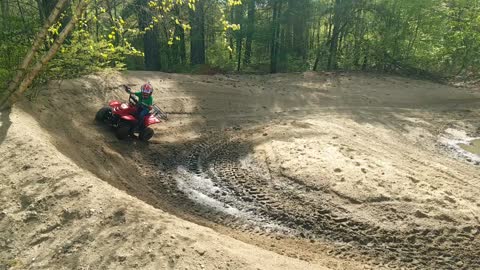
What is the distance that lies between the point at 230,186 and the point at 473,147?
8.28 m

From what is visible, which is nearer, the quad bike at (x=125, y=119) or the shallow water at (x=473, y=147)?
the quad bike at (x=125, y=119)

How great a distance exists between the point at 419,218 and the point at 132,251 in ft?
16.4

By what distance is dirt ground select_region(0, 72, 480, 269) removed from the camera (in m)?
4.73

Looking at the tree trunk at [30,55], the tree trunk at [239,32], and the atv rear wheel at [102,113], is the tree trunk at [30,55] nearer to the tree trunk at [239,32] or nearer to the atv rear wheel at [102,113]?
the atv rear wheel at [102,113]

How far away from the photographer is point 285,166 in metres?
8.72

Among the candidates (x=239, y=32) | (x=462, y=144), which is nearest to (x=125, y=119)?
(x=462, y=144)

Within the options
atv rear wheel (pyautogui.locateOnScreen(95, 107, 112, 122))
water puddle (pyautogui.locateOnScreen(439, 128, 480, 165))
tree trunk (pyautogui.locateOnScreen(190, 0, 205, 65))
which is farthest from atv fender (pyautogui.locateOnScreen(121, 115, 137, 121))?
tree trunk (pyautogui.locateOnScreen(190, 0, 205, 65))

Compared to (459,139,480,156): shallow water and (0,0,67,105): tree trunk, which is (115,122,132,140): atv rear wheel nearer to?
(0,0,67,105): tree trunk

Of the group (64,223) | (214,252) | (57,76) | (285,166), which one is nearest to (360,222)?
(285,166)

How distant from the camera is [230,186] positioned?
8.26 metres

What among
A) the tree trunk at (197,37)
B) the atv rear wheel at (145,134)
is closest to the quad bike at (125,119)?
the atv rear wheel at (145,134)

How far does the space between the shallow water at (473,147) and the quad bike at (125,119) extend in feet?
30.3

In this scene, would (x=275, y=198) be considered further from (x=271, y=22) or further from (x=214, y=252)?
(x=271, y=22)

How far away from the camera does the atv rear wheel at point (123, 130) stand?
9445 millimetres
